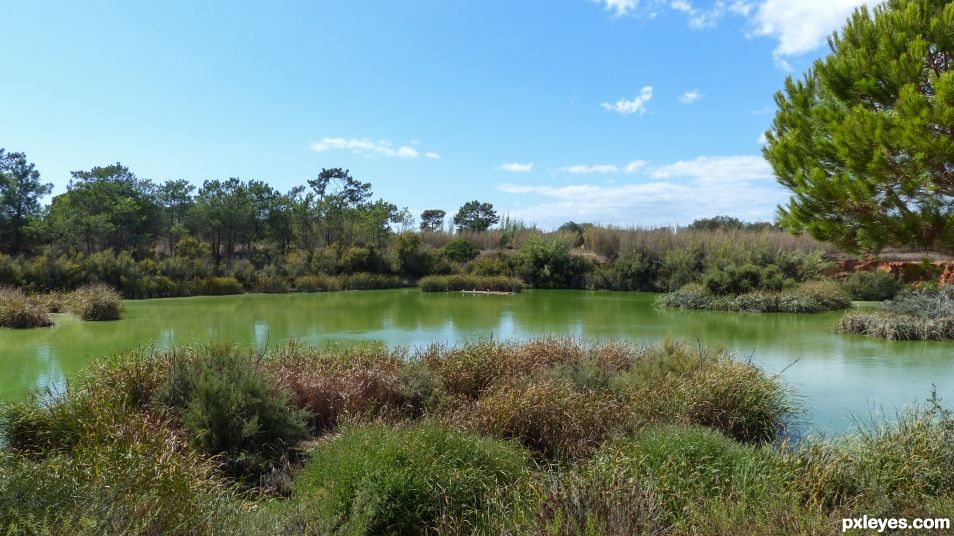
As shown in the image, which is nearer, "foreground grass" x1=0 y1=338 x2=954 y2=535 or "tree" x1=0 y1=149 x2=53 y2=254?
"foreground grass" x1=0 y1=338 x2=954 y2=535

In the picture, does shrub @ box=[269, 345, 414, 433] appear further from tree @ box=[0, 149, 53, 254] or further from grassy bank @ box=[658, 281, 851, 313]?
tree @ box=[0, 149, 53, 254]

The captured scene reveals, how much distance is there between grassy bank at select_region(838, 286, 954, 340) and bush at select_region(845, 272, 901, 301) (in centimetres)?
916

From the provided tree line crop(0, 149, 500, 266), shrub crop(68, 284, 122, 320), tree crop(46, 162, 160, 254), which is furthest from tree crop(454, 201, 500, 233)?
shrub crop(68, 284, 122, 320)

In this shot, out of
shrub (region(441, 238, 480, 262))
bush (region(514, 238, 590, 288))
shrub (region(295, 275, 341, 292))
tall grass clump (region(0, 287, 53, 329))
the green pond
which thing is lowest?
the green pond

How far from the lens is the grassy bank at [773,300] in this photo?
23.5 m

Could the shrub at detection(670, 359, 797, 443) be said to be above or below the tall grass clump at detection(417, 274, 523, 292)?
below

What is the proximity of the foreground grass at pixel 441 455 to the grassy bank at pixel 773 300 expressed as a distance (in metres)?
16.4

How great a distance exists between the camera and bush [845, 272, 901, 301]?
27.2 m

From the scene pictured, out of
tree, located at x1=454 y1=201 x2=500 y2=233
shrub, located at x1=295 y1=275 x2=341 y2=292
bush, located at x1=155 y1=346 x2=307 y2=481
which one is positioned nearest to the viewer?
bush, located at x1=155 y1=346 x2=307 y2=481

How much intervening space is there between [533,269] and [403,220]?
13438 mm

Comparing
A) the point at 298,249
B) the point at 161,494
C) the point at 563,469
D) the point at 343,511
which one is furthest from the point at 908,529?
the point at 298,249

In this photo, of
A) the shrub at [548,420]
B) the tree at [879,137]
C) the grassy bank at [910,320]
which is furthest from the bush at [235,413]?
the grassy bank at [910,320]

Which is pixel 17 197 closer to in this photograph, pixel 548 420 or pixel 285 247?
pixel 285 247

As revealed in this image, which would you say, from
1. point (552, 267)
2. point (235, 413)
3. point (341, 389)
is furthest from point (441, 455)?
point (552, 267)
